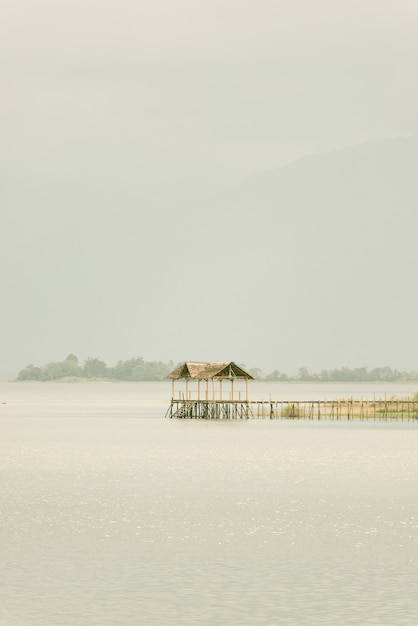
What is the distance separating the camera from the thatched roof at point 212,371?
106 meters

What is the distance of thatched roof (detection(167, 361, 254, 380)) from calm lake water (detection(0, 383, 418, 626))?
105ft

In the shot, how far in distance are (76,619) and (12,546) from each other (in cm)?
982

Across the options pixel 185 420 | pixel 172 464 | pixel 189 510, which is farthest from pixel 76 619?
pixel 185 420

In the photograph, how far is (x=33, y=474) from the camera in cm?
5781

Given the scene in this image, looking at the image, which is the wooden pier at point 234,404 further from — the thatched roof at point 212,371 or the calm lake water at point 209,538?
the calm lake water at point 209,538

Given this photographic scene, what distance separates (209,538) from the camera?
116 feet

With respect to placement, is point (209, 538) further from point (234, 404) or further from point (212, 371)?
point (234, 404)

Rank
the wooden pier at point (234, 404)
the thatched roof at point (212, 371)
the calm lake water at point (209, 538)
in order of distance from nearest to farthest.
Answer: the calm lake water at point (209, 538), the thatched roof at point (212, 371), the wooden pier at point (234, 404)

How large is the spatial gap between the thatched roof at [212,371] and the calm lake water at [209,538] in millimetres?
31889

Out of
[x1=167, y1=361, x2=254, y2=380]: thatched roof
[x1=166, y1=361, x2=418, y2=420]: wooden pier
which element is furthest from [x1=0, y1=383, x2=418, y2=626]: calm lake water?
[x1=166, y1=361, x2=418, y2=420]: wooden pier

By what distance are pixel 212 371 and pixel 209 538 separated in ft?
235

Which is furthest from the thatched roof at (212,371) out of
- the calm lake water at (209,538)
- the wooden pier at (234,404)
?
the calm lake water at (209,538)

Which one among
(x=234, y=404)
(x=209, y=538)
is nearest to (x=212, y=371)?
(x=234, y=404)

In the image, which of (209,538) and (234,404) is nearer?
(209,538)
